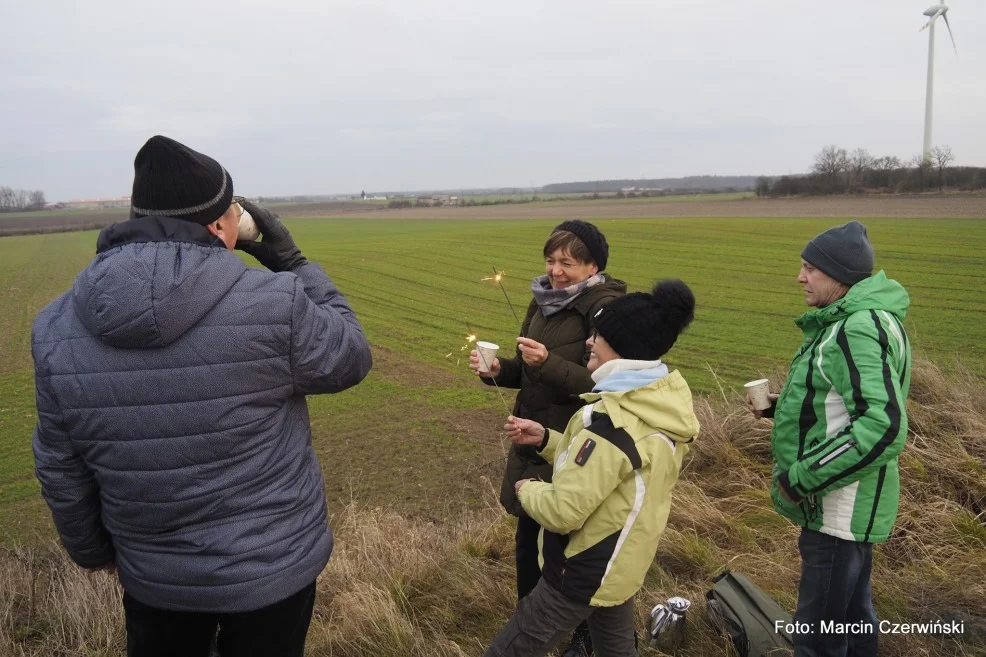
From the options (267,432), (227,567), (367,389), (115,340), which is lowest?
(367,389)

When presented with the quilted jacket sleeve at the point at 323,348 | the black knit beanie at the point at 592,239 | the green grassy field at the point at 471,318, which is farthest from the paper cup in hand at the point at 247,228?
the green grassy field at the point at 471,318

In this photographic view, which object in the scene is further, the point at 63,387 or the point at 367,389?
the point at 367,389

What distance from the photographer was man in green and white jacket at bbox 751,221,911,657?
2160mm

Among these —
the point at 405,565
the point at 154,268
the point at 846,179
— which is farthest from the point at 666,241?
the point at 846,179

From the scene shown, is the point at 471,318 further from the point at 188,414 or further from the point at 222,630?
the point at 188,414

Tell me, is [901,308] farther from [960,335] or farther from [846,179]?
[846,179]

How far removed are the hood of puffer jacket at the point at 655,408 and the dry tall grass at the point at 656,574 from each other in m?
1.21

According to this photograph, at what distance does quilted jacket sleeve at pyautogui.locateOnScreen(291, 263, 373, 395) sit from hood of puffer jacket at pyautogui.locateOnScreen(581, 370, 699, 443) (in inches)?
29.9

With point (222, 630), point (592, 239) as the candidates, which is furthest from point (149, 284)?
point (592, 239)

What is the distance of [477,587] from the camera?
10.5 ft

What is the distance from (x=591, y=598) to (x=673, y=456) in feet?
1.71

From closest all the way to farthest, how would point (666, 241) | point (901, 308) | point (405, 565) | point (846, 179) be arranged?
point (901, 308)
point (405, 565)
point (666, 241)
point (846, 179)

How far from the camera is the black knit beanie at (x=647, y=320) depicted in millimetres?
2082

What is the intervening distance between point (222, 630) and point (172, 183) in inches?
48.3
